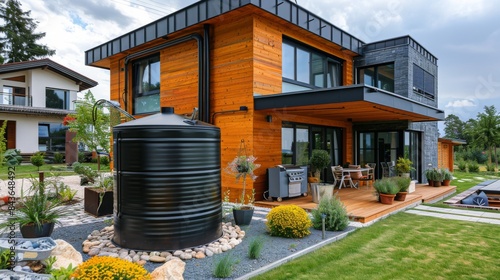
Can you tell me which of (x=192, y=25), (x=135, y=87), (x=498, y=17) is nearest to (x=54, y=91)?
(x=135, y=87)

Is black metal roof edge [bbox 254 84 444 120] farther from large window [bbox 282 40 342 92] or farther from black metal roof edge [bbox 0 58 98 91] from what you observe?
black metal roof edge [bbox 0 58 98 91]

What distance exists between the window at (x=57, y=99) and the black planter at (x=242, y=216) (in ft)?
72.9

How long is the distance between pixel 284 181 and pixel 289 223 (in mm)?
2817

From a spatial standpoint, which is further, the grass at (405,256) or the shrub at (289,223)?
the shrub at (289,223)

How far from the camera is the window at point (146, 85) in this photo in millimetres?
10688

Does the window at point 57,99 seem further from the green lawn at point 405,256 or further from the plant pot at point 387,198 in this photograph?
the green lawn at point 405,256

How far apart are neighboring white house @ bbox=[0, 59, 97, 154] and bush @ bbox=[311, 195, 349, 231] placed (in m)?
19.1

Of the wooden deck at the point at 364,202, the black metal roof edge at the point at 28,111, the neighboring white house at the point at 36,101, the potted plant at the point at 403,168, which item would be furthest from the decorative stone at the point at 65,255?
the black metal roof edge at the point at 28,111

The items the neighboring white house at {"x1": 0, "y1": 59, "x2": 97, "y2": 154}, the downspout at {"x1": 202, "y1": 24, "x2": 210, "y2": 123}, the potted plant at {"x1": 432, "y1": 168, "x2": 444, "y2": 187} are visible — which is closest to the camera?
the downspout at {"x1": 202, "y1": 24, "x2": 210, "y2": 123}

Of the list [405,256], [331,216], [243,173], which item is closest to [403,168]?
[331,216]

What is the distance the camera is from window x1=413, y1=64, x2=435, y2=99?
12.3 metres

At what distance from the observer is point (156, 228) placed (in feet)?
14.1

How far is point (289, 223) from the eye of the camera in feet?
16.7

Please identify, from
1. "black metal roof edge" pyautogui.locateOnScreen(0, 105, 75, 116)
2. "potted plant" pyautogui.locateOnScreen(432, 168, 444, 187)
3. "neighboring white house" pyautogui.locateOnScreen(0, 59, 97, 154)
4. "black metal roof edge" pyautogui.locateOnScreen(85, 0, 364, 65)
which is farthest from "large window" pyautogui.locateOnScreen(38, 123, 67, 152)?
"potted plant" pyautogui.locateOnScreen(432, 168, 444, 187)
